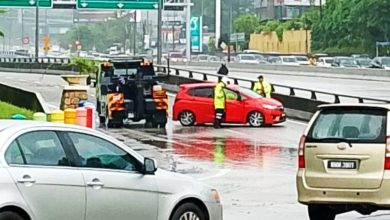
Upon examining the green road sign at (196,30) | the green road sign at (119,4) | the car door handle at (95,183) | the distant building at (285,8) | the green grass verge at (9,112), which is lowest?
the green grass verge at (9,112)

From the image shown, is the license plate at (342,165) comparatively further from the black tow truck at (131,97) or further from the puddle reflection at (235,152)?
the black tow truck at (131,97)

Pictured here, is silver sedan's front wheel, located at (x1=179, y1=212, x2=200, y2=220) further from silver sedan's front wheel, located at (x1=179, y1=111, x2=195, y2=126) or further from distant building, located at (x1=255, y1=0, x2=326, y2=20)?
distant building, located at (x1=255, y1=0, x2=326, y2=20)

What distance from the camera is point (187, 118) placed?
34.2 meters

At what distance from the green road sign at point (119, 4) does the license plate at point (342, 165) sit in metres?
47.6

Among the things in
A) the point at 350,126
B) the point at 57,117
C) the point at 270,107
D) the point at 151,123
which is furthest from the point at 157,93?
the point at 350,126

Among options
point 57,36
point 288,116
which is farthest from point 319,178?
point 57,36

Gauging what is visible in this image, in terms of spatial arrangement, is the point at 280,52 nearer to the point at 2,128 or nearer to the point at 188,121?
the point at 188,121

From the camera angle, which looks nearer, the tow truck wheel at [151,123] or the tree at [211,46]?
the tow truck wheel at [151,123]

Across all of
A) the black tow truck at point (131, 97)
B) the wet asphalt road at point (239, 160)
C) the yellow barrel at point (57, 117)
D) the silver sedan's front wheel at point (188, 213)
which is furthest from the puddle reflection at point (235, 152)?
the silver sedan's front wheel at point (188, 213)

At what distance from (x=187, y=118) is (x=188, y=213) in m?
23.4

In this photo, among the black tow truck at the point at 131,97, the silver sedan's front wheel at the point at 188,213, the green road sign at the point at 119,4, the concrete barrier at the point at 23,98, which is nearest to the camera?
the silver sedan's front wheel at the point at 188,213

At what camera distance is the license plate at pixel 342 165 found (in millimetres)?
12859

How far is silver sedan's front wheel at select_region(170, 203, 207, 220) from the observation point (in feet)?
35.4

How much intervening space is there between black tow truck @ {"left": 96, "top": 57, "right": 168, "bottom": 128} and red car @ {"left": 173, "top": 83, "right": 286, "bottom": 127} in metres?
1.10
